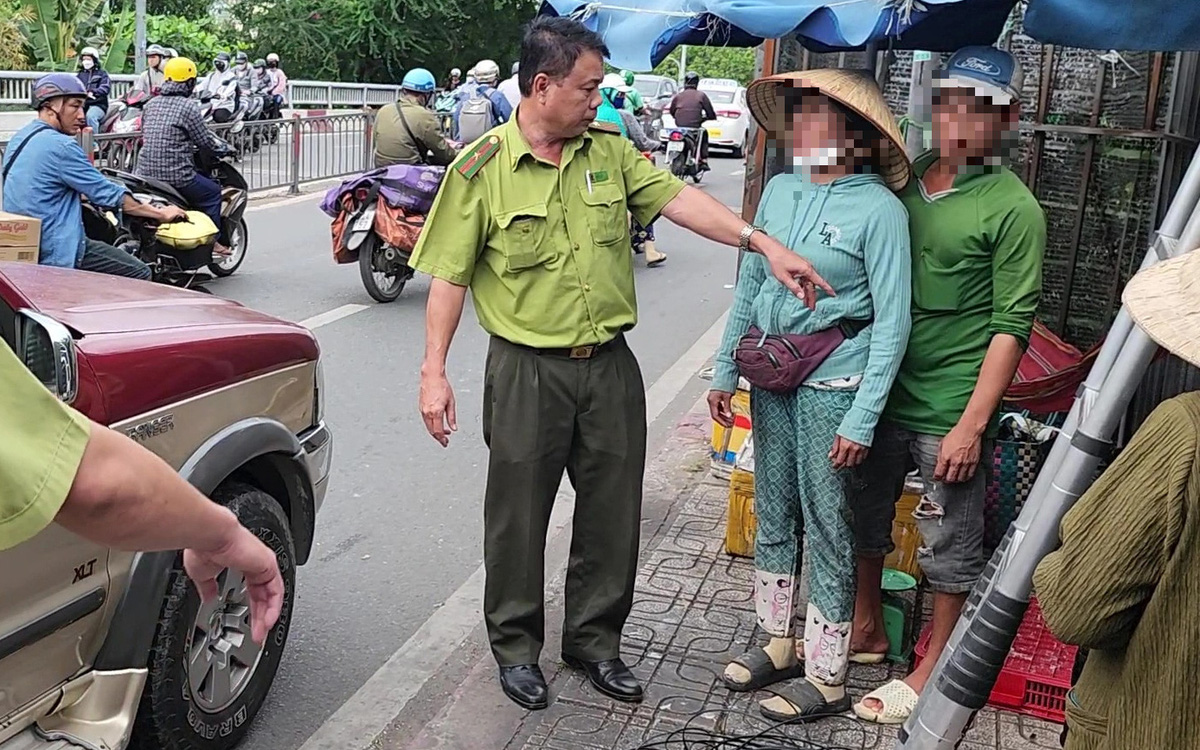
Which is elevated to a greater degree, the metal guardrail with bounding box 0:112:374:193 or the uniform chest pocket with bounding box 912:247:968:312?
the uniform chest pocket with bounding box 912:247:968:312

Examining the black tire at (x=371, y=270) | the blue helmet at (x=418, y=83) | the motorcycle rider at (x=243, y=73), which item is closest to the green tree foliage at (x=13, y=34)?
the motorcycle rider at (x=243, y=73)

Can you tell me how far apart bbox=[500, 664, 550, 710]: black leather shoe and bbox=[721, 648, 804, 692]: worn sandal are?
60 cm

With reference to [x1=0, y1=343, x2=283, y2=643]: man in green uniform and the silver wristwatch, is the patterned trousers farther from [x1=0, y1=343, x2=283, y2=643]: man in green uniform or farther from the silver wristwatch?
[x1=0, y1=343, x2=283, y2=643]: man in green uniform

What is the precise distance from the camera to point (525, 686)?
12.9 feet

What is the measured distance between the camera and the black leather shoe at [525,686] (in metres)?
3.92

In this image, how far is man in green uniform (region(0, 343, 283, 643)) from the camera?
4.88 feet

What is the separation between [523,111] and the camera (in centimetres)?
377

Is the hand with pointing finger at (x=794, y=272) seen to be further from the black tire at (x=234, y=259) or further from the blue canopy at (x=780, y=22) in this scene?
the black tire at (x=234, y=259)

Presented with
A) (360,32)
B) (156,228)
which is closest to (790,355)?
(156,228)

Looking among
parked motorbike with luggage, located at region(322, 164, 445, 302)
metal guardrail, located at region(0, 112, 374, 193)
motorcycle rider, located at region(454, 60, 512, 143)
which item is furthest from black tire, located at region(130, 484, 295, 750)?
metal guardrail, located at region(0, 112, 374, 193)

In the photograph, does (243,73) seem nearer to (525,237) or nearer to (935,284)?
(525,237)

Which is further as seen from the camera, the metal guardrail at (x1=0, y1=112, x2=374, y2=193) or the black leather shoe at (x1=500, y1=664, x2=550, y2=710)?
the metal guardrail at (x1=0, y1=112, x2=374, y2=193)

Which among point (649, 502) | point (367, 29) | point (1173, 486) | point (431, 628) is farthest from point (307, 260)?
point (367, 29)

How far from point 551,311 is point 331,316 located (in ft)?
19.5
